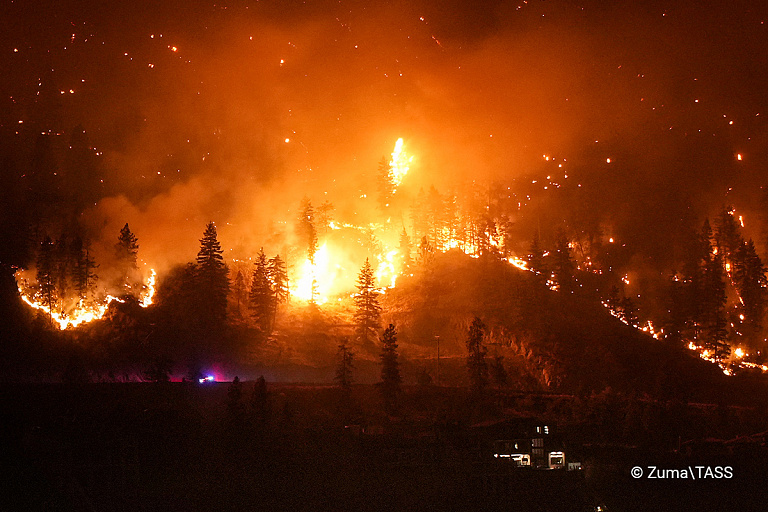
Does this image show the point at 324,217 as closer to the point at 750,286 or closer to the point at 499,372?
the point at 499,372

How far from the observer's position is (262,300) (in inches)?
3770

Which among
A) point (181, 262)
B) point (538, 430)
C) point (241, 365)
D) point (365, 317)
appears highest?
point (181, 262)

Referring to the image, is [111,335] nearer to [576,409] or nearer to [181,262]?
[181,262]

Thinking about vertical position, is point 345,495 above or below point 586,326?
below

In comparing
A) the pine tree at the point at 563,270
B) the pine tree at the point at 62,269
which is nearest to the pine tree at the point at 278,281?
the pine tree at the point at 62,269

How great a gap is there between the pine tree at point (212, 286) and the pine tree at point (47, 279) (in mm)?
19131

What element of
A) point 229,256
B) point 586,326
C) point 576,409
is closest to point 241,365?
point 229,256

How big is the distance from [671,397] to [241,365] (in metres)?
53.6

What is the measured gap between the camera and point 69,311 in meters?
91.4

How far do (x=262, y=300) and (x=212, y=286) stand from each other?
7.25 meters

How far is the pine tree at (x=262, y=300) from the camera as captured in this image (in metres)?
95.4

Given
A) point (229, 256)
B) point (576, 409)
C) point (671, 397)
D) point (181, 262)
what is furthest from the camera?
point (229, 256)

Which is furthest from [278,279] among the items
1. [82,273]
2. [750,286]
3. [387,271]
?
[750,286]

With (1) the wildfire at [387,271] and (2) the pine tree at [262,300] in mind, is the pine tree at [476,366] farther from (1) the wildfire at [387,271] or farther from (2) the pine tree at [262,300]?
(1) the wildfire at [387,271]
